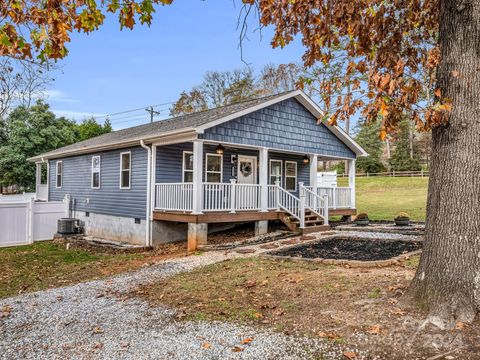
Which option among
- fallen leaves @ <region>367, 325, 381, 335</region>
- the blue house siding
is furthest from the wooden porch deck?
fallen leaves @ <region>367, 325, 381, 335</region>

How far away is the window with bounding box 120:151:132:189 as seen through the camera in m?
14.1

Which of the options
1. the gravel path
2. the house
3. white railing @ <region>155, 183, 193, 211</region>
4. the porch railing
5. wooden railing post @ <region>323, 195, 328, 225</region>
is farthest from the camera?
wooden railing post @ <region>323, 195, 328, 225</region>

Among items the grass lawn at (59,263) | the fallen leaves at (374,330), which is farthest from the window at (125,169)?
the fallen leaves at (374,330)

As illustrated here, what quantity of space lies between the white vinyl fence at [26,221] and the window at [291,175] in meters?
9.77

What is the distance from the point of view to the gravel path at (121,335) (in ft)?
12.3

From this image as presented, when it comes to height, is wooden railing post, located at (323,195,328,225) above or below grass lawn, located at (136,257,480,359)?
above

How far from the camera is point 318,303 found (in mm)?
4887

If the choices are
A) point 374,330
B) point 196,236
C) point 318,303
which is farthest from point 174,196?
point 374,330

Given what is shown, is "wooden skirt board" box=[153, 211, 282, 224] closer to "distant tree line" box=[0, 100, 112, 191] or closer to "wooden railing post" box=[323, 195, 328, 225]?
"wooden railing post" box=[323, 195, 328, 225]

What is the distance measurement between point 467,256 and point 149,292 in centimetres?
448

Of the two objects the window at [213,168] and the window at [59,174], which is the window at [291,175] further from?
the window at [59,174]

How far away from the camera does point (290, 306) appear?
16.0ft

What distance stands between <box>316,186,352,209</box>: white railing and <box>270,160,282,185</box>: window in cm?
182

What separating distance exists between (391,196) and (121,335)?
2860cm
